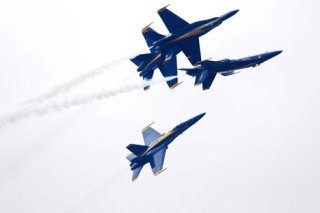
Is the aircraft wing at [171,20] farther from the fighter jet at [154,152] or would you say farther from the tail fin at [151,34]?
the fighter jet at [154,152]

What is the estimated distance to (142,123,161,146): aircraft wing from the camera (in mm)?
105150

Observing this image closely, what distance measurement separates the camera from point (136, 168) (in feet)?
330

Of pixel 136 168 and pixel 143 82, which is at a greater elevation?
pixel 143 82

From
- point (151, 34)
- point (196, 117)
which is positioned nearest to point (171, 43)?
point (151, 34)

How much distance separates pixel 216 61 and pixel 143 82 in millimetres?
10053

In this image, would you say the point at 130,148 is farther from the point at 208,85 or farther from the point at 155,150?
the point at 208,85

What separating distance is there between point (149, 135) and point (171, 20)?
1916cm

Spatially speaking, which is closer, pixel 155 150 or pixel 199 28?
pixel 199 28

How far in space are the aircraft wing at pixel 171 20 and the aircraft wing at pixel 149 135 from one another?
1690 centimetres

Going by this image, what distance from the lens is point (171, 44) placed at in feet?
319

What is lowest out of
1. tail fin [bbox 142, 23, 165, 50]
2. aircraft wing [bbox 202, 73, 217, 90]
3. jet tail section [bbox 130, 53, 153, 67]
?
aircraft wing [bbox 202, 73, 217, 90]

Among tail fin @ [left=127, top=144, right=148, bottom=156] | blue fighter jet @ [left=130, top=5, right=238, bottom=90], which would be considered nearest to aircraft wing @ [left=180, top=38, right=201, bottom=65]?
blue fighter jet @ [left=130, top=5, right=238, bottom=90]

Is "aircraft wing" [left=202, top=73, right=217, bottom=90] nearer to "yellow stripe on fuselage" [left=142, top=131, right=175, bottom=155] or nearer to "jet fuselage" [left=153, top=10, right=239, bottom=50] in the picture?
"jet fuselage" [left=153, top=10, right=239, bottom=50]

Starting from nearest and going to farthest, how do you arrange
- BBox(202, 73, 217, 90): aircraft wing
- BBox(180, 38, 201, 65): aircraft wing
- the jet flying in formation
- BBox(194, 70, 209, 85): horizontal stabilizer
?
the jet flying in formation, BBox(180, 38, 201, 65): aircraft wing, BBox(194, 70, 209, 85): horizontal stabilizer, BBox(202, 73, 217, 90): aircraft wing
